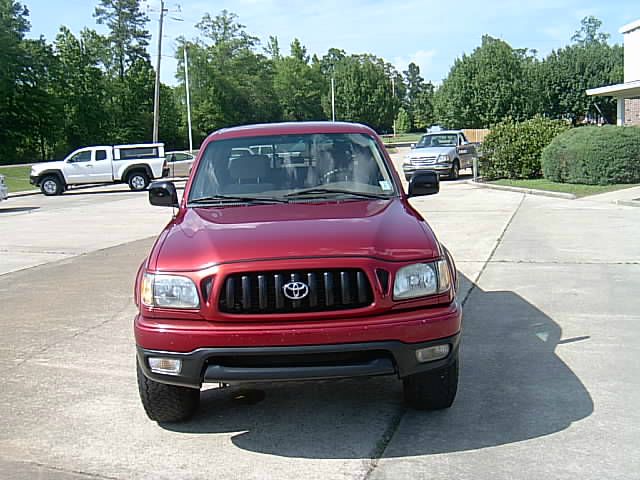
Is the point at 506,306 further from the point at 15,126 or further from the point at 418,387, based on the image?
the point at 15,126

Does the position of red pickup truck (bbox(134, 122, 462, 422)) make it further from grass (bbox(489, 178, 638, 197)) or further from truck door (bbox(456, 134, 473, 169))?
truck door (bbox(456, 134, 473, 169))

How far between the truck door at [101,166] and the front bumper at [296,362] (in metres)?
28.1

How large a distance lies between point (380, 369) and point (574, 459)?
1.11 metres

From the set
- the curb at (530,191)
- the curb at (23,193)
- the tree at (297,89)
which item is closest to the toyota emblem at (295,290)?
the curb at (530,191)

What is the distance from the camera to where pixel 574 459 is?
12.9 ft

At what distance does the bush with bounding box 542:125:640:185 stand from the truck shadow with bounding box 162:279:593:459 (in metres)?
16.8

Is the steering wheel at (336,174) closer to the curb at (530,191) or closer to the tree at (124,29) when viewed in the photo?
the curb at (530,191)

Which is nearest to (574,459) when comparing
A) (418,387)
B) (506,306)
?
(418,387)

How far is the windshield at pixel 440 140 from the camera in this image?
2870 cm

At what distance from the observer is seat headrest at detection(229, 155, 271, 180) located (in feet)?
18.1

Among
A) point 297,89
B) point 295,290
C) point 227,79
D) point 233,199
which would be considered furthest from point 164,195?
point 297,89

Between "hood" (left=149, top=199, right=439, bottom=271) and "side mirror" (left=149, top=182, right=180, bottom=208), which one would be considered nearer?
"hood" (left=149, top=199, right=439, bottom=271)

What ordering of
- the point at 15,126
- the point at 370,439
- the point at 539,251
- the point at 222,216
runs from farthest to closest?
the point at 15,126 → the point at 539,251 → the point at 222,216 → the point at 370,439

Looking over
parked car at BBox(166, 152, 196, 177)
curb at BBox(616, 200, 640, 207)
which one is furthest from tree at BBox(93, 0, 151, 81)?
curb at BBox(616, 200, 640, 207)
